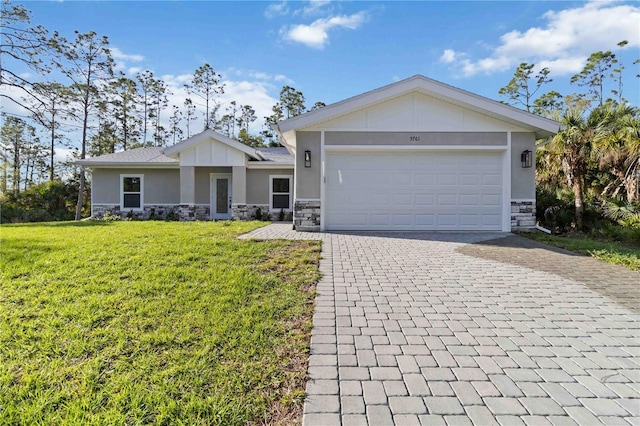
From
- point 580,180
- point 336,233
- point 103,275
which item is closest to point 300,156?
point 336,233

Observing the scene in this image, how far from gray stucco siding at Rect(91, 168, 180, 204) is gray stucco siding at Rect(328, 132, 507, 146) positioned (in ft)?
31.3

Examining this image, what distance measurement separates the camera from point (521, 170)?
9.18 m

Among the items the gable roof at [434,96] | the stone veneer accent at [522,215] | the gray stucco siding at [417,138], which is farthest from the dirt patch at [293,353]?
the stone veneer accent at [522,215]

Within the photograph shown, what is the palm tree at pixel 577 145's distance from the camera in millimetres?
10055

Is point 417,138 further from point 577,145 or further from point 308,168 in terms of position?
point 577,145

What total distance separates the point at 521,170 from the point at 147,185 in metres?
15.6

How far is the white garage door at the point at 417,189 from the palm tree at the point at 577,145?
3.01 meters

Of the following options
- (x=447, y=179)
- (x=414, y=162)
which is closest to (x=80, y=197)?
(x=414, y=162)

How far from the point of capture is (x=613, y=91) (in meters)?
25.5

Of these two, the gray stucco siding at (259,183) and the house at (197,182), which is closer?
the house at (197,182)

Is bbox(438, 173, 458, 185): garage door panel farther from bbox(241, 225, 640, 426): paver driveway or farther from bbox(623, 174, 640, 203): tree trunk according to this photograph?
bbox(623, 174, 640, 203): tree trunk

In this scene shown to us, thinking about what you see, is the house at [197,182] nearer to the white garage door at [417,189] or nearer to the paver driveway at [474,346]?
the white garage door at [417,189]

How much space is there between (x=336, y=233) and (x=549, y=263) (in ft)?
16.5

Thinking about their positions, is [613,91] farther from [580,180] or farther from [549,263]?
[549,263]
